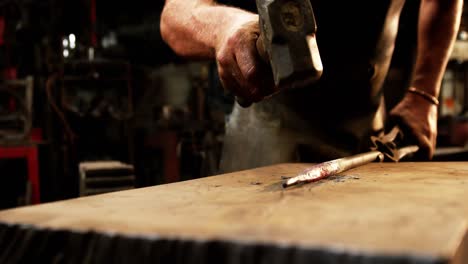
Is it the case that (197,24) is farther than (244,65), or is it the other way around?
(197,24)

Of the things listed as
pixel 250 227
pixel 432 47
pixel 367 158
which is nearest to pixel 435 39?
pixel 432 47

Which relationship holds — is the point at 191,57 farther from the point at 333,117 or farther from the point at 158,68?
the point at 158,68

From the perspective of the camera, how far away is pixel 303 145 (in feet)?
5.98

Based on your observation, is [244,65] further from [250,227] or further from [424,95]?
[424,95]

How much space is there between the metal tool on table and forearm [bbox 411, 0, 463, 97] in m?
0.32

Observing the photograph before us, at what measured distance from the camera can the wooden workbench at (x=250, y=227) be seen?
53 cm

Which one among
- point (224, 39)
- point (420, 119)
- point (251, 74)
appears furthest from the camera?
Result: point (420, 119)

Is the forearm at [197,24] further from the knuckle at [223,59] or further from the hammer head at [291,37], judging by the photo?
the hammer head at [291,37]

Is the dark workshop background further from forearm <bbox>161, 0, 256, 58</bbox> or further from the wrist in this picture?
forearm <bbox>161, 0, 256, 58</bbox>

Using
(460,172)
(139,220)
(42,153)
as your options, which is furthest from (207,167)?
(139,220)

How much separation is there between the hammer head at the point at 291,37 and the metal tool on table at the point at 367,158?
241mm

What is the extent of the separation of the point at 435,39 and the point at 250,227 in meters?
1.86

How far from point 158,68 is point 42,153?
11.2 feet

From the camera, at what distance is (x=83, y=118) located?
19.2 ft
